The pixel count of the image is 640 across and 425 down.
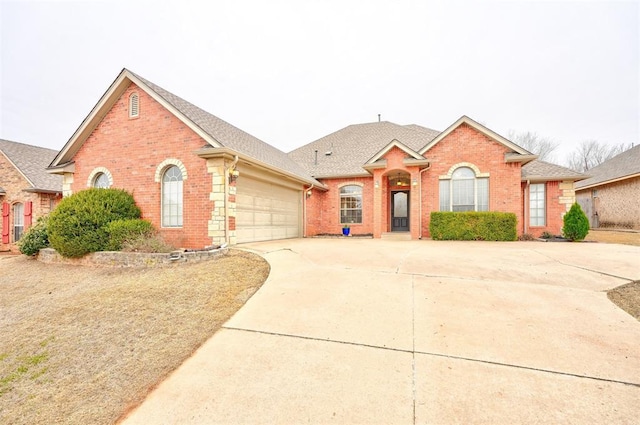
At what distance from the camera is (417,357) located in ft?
9.50

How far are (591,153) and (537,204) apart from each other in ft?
128

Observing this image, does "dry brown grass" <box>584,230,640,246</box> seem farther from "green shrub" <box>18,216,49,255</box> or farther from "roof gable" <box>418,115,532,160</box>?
"green shrub" <box>18,216,49,255</box>

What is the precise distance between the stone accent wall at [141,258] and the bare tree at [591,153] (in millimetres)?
51085

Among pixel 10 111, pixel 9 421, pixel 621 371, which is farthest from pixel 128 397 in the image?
pixel 10 111

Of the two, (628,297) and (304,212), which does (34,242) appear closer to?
(304,212)

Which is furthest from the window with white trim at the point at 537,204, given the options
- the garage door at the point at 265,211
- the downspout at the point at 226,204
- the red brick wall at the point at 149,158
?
the red brick wall at the point at 149,158

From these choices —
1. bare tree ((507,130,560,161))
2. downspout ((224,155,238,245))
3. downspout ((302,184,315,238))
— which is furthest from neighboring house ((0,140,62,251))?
bare tree ((507,130,560,161))

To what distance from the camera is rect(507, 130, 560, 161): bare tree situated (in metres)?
36.7

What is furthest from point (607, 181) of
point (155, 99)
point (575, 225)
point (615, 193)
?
point (155, 99)

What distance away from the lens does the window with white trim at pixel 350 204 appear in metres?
15.5

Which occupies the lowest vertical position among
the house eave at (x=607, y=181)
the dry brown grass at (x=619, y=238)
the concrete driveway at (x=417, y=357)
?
the concrete driveway at (x=417, y=357)

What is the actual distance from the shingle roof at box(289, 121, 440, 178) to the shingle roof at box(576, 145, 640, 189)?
10476mm

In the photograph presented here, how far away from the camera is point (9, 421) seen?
8.07 ft

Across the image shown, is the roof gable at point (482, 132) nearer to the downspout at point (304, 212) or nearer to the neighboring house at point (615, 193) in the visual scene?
the downspout at point (304, 212)
